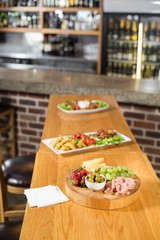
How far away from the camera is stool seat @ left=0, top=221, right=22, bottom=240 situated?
5.36 ft

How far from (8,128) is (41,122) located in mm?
341

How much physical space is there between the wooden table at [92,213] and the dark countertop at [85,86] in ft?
3.94

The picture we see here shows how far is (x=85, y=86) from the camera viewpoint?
10.5 feet

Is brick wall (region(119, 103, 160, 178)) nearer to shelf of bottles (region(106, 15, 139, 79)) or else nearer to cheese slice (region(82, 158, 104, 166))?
cheese slice (region(82, 158, 104, 166))

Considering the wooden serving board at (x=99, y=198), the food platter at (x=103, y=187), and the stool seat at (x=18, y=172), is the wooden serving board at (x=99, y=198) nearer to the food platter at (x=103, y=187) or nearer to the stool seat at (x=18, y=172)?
the food platter at (x=103, y=187)

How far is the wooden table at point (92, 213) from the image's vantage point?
1.20 meters

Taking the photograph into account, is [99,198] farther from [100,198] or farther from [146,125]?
[146,125]

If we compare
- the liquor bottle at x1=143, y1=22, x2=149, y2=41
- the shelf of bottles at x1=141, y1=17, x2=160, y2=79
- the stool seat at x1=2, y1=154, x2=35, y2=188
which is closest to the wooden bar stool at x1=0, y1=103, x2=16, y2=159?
the stool seat at x1=2, y1=154, x2=35, y2=188

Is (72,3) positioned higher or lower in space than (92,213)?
higher

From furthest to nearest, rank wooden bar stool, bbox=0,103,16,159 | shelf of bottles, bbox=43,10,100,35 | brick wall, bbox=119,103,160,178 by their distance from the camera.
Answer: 1. shelf of bottles, bbox=43,10,100,35
2. wooden bar stool, bbox=0,103,16,159
3. brick wall, bbox=119,103,160,178

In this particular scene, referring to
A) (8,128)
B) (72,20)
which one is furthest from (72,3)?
(8,128)

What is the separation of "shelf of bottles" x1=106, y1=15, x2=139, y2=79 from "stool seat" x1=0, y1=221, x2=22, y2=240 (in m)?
4.11

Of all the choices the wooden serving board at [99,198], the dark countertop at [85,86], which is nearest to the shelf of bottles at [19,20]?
the dark countertop at [85,86]

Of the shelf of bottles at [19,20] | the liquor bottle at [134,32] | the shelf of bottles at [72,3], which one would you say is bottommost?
the liquor bottle at [134,32]
